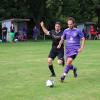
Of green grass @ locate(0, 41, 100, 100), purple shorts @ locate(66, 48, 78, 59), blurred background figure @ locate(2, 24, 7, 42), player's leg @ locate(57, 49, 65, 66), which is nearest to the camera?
green grass @ locate(0, 41, 100, 100)

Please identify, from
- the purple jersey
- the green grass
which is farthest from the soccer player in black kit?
the purple jersey

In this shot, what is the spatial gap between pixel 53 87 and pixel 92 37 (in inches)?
1997

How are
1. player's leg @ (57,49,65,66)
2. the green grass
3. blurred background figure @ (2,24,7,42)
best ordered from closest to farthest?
the green grass, player's leg @ (57,49,65,66), blurred background figure @ (2,24,7,42)

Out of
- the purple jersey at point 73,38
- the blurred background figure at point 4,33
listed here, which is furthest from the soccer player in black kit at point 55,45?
the blurred background figure at point 4,33

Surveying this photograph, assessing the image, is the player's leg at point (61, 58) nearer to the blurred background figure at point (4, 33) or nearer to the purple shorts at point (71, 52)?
the purple shorts at point (71, 52)

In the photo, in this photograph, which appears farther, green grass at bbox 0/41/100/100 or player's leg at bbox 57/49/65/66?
player's leg at bbox 57/49/65/66

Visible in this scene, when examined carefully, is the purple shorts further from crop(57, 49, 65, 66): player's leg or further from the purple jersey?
crop(57, 49, 65, 66): player's leg

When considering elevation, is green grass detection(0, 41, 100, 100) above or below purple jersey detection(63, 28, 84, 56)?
below

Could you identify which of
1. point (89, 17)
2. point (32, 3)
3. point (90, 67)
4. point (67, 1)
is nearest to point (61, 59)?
point (90, 67)

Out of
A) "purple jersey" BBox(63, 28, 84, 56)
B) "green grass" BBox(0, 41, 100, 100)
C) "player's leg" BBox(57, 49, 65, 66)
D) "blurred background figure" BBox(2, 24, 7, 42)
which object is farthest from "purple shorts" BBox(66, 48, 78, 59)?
"blurred background figure" BBox(2, 24, 7, 42)

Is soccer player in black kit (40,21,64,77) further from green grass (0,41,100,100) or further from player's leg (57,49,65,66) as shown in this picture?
green grass (0,41,100,100)

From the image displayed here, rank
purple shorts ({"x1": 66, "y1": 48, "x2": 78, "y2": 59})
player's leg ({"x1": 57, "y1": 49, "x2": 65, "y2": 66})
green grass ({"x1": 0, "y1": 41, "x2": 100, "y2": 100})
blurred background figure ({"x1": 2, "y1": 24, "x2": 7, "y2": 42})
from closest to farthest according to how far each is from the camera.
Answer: green grass ({"x1": 0, "y1": 41, "x2": 100, "y2": 100}), purple shorts ({"x1": 66, "y1": 48, "x2": 78, "y2": 59}), player's leg ({"x1": 57, "y1": 49, "x2": 65, "y2": 66}), blurred background figure ({"x1": 2, "y1": 24, "x2": 7, "y2": 42})

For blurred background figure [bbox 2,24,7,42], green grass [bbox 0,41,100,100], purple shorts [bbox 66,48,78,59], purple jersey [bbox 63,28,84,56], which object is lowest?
blurred background figure [bbox 2,24,7,42]

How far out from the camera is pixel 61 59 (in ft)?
A: 50.8
